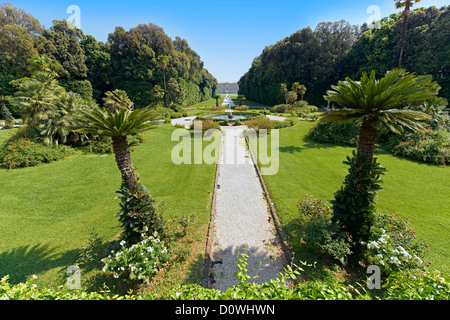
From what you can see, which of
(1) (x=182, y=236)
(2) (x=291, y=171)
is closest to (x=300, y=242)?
(1) (x=182, y=236)

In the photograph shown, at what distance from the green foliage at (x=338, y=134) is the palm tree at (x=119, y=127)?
16.7 meters

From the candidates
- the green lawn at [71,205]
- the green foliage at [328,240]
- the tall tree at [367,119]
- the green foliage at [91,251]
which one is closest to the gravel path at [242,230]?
the green lawn at [71,205]

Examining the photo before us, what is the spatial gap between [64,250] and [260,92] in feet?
185

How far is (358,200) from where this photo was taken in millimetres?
5023

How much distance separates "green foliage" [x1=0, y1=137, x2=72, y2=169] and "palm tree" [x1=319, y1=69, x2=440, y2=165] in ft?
60.1

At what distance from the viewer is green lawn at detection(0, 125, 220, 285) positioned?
566cm

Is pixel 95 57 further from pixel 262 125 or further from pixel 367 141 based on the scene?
pixel 367 141

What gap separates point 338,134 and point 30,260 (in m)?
21.2

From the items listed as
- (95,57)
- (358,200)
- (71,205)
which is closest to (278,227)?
(358,200)

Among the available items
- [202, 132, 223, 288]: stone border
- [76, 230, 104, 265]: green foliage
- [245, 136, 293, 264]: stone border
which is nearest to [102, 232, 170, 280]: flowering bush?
[76, 230, 104, 265]: green foliage

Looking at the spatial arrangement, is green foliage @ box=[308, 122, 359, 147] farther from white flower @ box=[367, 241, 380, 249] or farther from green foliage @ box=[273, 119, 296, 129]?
white flower @ box=[367, 241, 380, 249]

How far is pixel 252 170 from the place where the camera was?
460 inches
